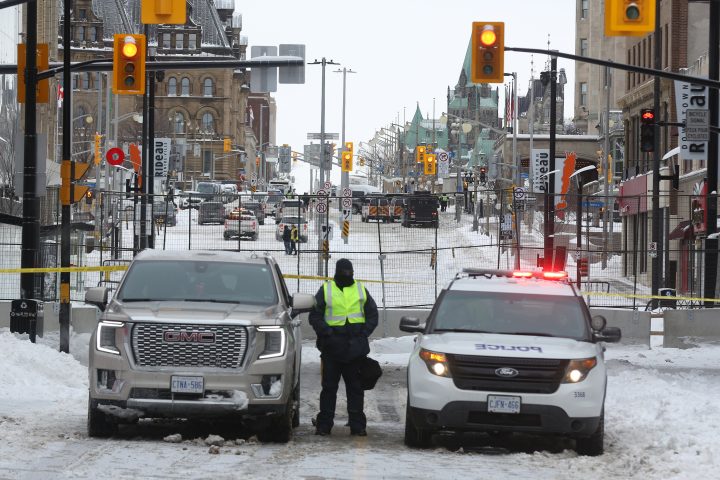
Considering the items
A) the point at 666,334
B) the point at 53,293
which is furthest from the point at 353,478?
the point at 53,293

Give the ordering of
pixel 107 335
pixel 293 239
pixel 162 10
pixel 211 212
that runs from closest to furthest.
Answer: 1. pixel 107 335
2. pixel 162 10
3. pixel 211 212
4. pixel 293 239

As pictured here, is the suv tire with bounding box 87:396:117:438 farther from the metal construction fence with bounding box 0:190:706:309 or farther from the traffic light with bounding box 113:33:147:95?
the metal construction fence with bounding box 0:190:706:309

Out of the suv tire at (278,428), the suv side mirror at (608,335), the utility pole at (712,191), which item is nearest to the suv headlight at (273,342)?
the suv tire at (278,428)

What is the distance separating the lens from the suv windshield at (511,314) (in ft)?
45.8

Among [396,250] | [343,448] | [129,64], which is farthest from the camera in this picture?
[396,250]

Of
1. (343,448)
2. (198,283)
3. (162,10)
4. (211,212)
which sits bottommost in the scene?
(343,448)

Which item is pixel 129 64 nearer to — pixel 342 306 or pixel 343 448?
pixel 342 306

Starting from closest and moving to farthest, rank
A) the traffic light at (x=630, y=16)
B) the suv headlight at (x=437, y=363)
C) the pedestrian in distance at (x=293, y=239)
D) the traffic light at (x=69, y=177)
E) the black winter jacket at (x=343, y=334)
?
the suv headlight at (x=437, y=363) < the black winter jacket at (x=343, y=334) < the traffic light at (x=630, y=16) < the traffic light at (x=69, y=177) < the pedestrian in distance at (x=293, y=239)

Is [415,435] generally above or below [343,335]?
below

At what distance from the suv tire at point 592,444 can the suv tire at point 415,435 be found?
145 cm

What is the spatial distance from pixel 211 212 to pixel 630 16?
1939cm

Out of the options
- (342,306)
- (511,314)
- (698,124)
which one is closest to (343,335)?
(342,306)

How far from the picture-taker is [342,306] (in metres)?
14.1

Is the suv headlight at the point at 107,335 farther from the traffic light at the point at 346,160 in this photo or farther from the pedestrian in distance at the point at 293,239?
the traffic light at the point at 346,160
